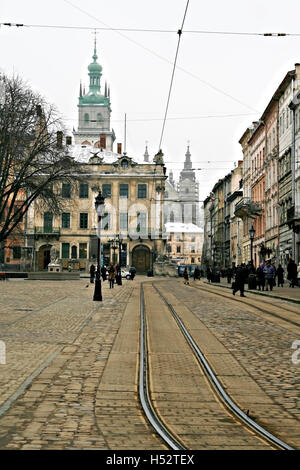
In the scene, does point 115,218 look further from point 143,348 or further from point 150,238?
point 143,348

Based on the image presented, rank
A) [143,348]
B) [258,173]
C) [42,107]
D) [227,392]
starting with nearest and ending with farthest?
[227,392], [143,348], [42,107], [258,173]

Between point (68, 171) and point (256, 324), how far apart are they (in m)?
26.9

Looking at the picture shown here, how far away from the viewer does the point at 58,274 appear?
5522 cm

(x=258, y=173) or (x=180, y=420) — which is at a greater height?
(x=258, y=173)

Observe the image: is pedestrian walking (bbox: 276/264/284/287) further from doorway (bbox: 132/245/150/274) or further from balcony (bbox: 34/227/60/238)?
balcony (bbox: 34/227/60/238)

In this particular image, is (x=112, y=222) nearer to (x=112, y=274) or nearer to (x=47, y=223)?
(x=47, y=223)

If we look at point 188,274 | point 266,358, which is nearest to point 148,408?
point 266,358

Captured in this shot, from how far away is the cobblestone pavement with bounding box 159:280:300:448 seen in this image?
677 centimetres

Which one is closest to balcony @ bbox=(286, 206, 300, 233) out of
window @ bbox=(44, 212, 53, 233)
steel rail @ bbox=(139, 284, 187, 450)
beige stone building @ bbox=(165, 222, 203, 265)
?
steel rail @ bbox=(139, 284, 187, 450)

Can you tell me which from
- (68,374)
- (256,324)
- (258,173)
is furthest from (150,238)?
(68,374)

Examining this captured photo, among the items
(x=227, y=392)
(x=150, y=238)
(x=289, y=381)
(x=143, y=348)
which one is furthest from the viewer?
(x=150, y=238)

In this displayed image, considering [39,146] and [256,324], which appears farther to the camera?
[39,146]

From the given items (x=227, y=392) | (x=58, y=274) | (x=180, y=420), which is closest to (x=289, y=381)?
(x=227, y=392)

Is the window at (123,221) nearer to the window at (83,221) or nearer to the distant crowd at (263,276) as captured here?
the window at (83,221)
